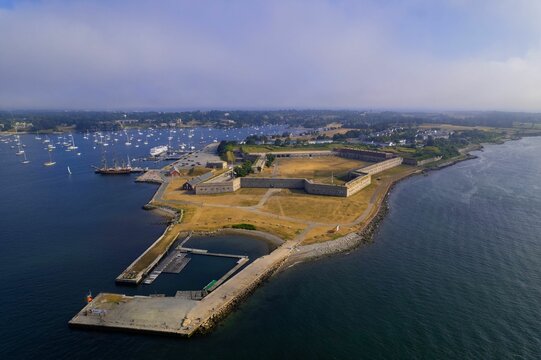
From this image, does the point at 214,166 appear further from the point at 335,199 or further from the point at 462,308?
the point at 462,308

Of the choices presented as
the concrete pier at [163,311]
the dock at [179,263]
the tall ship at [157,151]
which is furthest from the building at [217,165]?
the concrete pier at [163,311]

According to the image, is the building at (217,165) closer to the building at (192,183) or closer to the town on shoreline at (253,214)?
the town on shoreline at (253,214)

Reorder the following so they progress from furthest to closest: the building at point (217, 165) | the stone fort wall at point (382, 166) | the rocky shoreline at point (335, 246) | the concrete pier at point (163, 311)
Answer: the building at point (217, 165) < the stone fort wall at point (382, 166) < the rocky shoreline at point (335, 246) < the concrete pier at point (163, 311)

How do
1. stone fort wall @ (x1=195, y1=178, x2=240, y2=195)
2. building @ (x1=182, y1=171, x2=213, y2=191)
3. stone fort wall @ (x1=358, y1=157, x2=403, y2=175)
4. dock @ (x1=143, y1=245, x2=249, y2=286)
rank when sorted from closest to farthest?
dock @ (x1=143, y1=245, x2=249, y2=286) < stone fort wall @ (x1=195, y1=178, x2=240, y2=195) < building @ (x1=182, y1=171, x2=213, y2=191) < stone fort wall @ (x1=358, y1=157, x2=403, y2=175)

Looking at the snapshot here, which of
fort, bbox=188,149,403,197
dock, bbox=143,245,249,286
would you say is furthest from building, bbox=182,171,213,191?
dock, bbox=143,245,249,286

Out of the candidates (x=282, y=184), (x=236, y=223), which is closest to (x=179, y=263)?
(x=236, y=223)

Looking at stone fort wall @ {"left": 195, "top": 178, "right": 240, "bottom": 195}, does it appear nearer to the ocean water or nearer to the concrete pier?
the ocean water
